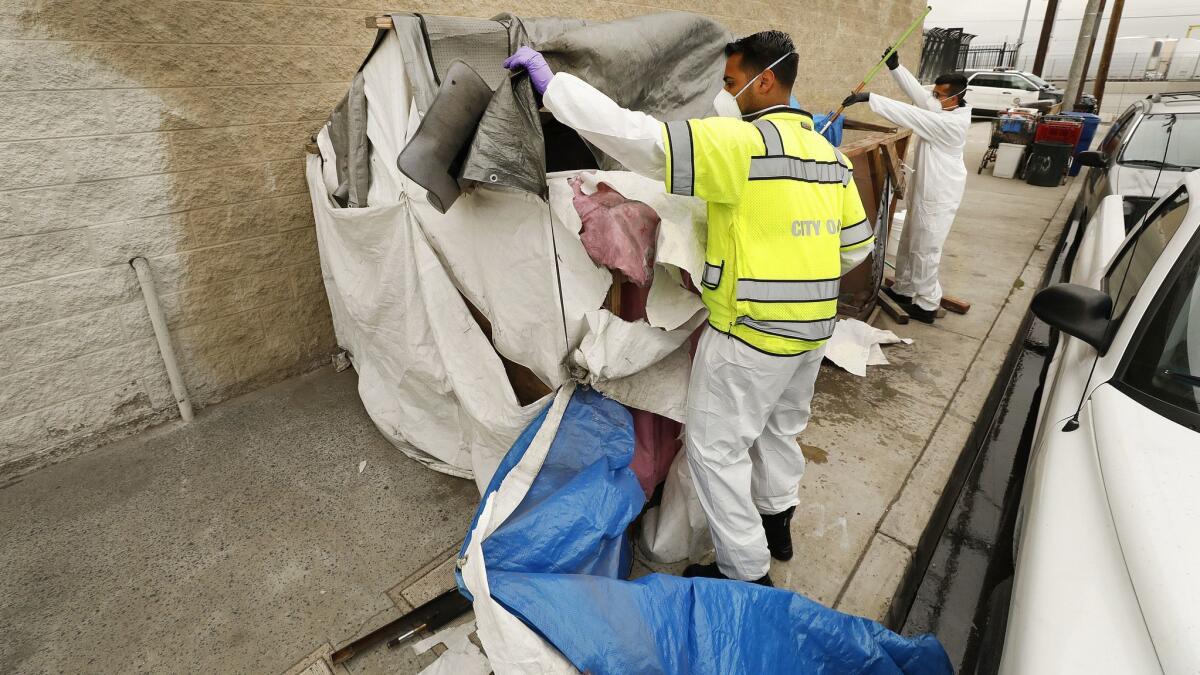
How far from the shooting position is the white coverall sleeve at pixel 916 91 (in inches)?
199

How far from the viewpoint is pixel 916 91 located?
5.22 metres

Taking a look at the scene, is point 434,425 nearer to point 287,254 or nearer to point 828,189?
point 287,254

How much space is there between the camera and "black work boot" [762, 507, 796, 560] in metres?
2.67

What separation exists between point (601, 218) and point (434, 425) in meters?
1.65

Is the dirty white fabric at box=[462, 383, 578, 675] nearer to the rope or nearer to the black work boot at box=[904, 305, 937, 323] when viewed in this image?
the rope

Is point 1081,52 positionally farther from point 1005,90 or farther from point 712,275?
point 712,275

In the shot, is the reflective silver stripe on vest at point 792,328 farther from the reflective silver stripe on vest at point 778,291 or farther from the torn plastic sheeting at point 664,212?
the torn plastic sheeting at point 664,212

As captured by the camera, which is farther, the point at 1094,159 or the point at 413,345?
the point at 1094,159

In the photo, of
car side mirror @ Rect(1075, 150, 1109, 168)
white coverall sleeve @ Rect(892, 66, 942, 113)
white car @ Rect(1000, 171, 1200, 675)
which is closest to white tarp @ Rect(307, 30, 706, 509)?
white car @ Rect(1000, 171, 1200, 675)

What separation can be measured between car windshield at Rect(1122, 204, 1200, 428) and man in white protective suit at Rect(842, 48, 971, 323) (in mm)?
2812

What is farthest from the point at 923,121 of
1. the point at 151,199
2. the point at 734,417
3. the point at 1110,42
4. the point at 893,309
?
the point at 1110,42

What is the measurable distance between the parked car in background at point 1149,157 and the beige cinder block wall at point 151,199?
597cm

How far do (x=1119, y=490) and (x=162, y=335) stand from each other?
423 cm

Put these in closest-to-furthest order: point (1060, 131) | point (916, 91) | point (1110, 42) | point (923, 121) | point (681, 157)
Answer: point (681, 157), point (923, 121), point (916, 91), point (1060, 131), point (1110, 42)
